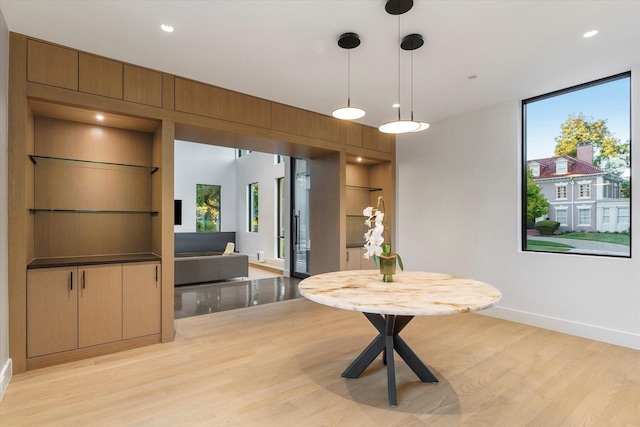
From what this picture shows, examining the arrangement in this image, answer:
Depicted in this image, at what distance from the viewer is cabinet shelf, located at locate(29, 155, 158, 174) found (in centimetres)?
327

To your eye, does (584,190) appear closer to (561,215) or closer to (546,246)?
(561,215)

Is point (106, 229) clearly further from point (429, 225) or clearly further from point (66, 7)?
point (429, 225)

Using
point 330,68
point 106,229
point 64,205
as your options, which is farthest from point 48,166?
point 330,68

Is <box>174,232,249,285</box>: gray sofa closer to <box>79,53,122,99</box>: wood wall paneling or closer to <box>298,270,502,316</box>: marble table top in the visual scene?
<box>79,53,122,99</box>: wood wall paneling

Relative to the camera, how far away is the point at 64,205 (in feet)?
11.3

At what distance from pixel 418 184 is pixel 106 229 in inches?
173

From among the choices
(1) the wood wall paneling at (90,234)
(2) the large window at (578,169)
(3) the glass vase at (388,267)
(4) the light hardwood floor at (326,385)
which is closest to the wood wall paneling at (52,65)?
(1) the wood wall paneling at (90,234)

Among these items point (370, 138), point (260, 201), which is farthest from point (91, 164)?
point (260, 201)

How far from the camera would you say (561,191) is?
396 centimetres

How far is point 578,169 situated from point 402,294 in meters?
3.12

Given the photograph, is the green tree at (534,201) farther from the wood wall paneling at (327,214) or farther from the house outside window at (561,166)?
the wood wall paneling at (327,214)

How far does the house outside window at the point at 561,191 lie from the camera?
3936 mm

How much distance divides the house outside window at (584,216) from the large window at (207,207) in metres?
9.50

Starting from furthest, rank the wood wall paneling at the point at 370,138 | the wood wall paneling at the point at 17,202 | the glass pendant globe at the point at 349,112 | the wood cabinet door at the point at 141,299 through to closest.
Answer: the wood wall paneling at the point at 370,138, the wood cabinet door at the point at 141,299, the glass pendant globe at the point at 349,112, the wood wall paneling at the point at 17,202
